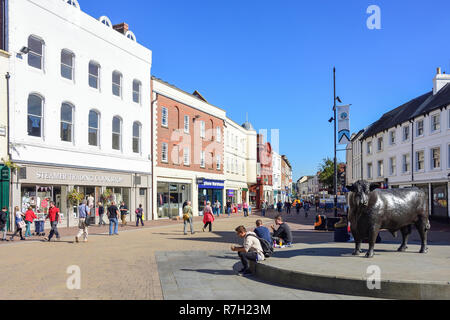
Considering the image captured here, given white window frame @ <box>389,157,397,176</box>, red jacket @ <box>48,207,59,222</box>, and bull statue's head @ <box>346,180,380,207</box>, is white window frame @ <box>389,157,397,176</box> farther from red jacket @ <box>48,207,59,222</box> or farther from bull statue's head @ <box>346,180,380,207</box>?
red jacket @ <box>48,207,59,222</box>

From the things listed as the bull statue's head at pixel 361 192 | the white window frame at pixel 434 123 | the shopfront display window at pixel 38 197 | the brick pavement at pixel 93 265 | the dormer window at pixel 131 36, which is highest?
the dormer window at pixel 131 36

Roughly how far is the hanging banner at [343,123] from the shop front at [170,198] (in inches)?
698

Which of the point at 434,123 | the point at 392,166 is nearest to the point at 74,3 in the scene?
the point at 434,123

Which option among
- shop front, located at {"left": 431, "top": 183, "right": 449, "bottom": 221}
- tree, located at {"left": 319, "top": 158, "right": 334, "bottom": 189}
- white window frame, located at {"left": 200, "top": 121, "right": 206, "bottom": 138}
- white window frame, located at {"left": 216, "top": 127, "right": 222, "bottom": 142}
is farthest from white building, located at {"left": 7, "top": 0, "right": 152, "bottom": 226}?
tree, located at {"left": 319, "top": 158, "right": 334, "bottom": 189}

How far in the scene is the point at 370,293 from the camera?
7.72m

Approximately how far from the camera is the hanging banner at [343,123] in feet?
68.3

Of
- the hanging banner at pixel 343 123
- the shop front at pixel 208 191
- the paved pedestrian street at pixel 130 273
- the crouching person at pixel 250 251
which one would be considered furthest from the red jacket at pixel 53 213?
the shop front at pixel 208 191

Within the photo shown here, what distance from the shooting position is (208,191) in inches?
1718

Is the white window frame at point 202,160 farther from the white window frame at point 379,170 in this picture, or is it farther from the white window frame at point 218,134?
the white window frame at point 379,170

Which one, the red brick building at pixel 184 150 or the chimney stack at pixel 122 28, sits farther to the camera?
the red brick building at pixel 184 150

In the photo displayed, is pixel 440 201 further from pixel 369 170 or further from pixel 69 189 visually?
pixel 69 189

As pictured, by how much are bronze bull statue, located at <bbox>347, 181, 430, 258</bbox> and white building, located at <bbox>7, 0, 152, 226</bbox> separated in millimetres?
17191
